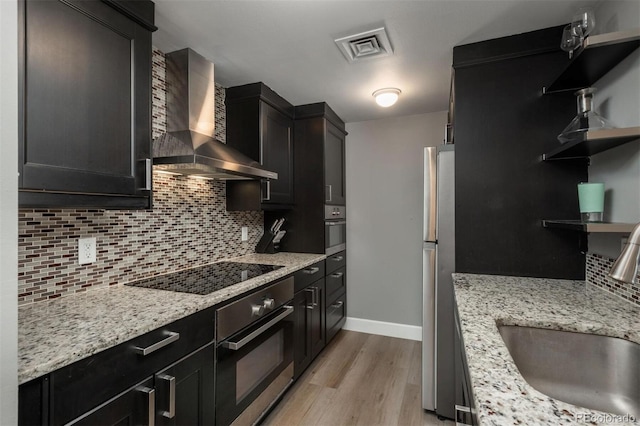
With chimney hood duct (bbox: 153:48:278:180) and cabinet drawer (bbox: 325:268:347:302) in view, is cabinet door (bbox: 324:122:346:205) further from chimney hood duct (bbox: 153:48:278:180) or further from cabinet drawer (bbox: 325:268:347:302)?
chimney hood duct (bbox: 153:48:278:180)

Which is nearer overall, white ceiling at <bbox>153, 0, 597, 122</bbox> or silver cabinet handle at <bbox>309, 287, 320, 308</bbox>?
white ceiling at <bbox>153, 0, 597, 122</bbox>

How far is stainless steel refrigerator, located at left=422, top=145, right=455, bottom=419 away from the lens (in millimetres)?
1839

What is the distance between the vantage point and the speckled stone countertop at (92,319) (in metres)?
0.85

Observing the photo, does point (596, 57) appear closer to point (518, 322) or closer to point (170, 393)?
point (518, 322)

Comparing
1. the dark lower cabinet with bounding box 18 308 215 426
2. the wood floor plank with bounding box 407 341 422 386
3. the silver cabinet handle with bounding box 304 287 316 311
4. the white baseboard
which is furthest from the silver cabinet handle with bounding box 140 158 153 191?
the white baseboard

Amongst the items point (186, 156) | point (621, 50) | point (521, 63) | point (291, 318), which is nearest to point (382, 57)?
point (521, 63)

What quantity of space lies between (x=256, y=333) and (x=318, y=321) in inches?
41.2

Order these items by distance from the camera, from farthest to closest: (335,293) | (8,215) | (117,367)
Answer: (335,293)
(117,367)
(8,215)

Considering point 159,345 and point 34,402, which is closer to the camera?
point 34,402

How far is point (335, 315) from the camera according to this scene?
10.0ft

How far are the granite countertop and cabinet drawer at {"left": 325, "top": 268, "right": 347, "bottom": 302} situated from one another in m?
1.32

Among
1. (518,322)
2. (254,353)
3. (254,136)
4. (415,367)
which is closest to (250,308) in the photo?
(254,353)

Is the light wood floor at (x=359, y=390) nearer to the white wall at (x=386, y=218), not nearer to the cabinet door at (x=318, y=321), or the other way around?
the cabinet door at (x=318, y=321)

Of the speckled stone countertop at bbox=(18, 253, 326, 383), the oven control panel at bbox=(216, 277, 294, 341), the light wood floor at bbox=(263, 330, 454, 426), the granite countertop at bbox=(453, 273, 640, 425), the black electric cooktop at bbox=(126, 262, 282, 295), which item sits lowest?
the light wood floor at bbox=(263, 330, 454, 426)
